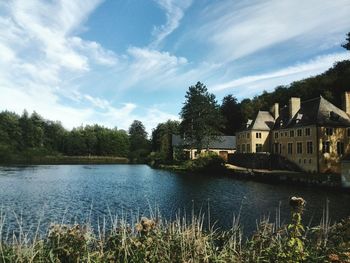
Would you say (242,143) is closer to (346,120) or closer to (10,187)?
(346,120)

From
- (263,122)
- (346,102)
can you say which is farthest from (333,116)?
(263,122)

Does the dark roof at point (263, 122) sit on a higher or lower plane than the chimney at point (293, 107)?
lower

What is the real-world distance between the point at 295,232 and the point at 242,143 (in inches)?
2573

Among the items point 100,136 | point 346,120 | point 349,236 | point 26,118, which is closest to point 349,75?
point 346,120

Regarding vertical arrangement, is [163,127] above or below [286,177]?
above

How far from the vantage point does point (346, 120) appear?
50.2 metres

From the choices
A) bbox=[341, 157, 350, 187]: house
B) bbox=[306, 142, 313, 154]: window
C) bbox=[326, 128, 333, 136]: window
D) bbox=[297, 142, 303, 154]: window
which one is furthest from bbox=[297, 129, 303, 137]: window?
bbox=[341, 157, 350, 187]: house

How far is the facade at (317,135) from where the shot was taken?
49094mm

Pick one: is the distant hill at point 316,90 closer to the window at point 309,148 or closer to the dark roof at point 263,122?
the dark roof at point 263,122

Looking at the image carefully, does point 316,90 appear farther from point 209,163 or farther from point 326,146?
point 326,146

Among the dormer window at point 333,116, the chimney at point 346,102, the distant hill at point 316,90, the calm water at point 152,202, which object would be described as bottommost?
the calm water at point 152,202

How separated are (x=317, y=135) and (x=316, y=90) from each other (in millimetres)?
29775

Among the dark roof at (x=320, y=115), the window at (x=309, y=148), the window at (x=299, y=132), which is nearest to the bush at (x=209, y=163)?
the dark roof at (x=320, y=115)

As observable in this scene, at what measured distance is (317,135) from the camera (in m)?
49.1
